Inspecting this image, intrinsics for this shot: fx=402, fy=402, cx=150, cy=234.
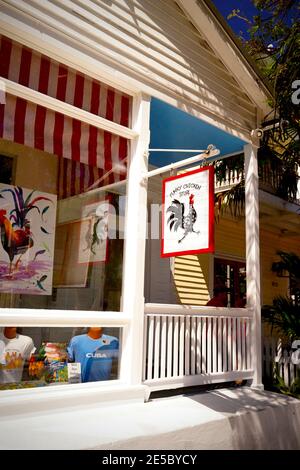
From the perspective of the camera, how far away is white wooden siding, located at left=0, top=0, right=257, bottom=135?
14.1ft

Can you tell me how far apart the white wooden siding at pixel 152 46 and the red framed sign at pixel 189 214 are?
4.78 feet

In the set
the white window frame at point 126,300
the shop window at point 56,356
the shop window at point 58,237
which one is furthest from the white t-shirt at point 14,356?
the shop window at point 58,237

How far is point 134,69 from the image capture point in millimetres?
4984

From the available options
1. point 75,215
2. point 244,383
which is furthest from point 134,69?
point 244,383

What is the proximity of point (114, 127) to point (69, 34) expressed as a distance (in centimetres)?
109

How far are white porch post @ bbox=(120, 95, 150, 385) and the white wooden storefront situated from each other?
1 centimetres

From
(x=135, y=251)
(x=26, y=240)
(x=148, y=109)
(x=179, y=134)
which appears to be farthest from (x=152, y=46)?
(x=26, y=240)

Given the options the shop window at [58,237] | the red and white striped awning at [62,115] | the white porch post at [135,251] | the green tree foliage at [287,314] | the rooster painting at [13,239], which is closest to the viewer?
the red and white striped awning at [62,115]

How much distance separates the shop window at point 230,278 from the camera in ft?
36.8

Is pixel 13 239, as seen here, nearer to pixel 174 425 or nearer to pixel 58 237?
pixel 58 237

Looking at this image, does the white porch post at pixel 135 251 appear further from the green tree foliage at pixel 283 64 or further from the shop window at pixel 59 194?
the green tree foliage at pixel 283 64

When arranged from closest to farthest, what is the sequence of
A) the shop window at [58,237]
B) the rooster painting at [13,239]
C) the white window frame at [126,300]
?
the white window frame at [126,300] → the rooster painting at [13,239] → the shop window at [58,237]

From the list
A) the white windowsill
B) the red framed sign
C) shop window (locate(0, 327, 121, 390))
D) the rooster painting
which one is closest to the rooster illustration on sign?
the red framed sign

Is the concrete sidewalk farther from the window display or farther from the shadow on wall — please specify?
the window display
